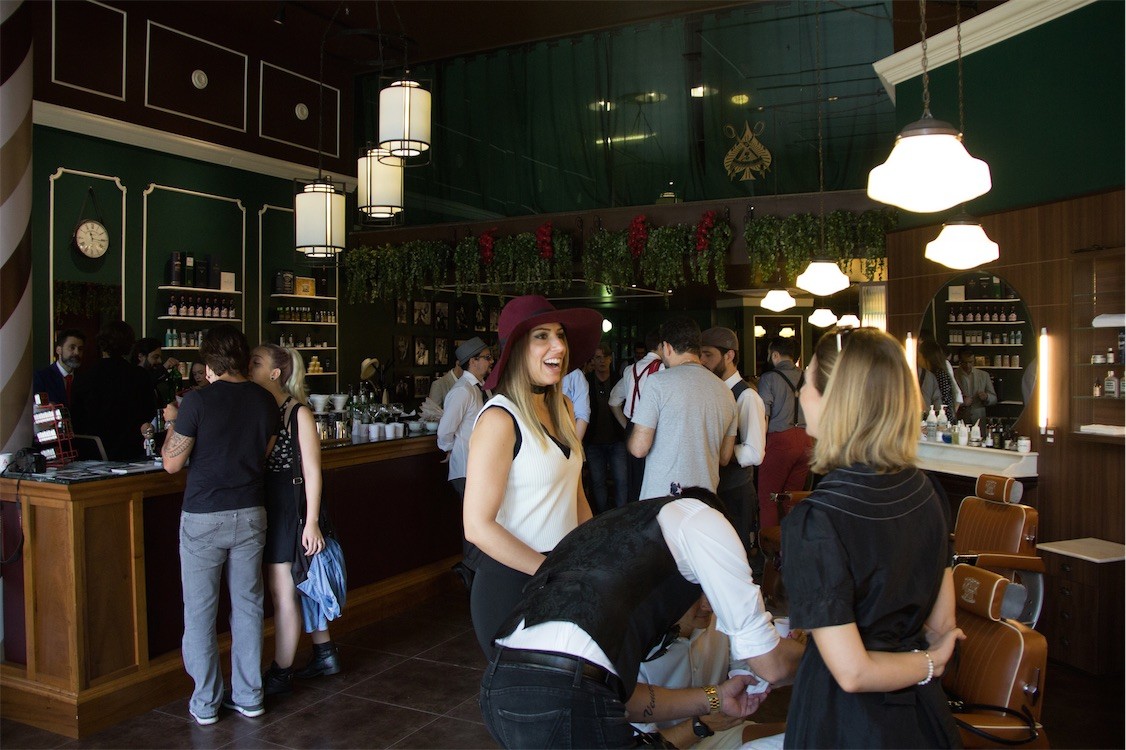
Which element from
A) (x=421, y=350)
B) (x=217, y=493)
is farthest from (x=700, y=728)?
(x=421, y=350)

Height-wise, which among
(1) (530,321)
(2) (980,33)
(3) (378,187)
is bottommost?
(1) (530,321)

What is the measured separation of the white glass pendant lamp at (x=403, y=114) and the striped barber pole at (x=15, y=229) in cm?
196

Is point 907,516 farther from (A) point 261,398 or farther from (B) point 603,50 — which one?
(B) point 603,50

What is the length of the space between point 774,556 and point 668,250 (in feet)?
13.9

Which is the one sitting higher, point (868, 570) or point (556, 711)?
point (868, 570)

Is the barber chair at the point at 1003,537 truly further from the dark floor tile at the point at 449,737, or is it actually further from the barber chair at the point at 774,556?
the dark floor tile at the point at 449,737

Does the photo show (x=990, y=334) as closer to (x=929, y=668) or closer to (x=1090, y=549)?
(x=1090, y=549)

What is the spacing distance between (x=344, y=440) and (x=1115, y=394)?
468cm

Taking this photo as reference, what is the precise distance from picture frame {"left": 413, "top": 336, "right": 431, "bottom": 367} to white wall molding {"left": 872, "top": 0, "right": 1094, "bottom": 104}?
7.35 metres

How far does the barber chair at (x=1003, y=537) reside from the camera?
11.7 feet

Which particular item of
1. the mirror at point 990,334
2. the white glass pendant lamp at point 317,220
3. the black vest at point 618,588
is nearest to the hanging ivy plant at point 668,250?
the mirror at point 990,334

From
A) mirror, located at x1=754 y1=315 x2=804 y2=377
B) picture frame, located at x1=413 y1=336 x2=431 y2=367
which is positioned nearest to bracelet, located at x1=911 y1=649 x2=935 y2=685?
picture frame, located at x1=413 y1=336 x2=431 y2=367

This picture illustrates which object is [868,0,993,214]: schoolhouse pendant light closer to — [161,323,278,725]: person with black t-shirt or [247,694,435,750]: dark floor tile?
[161,323,278,725]: person with black t-shirt

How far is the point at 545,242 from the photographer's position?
8961 millimetres
